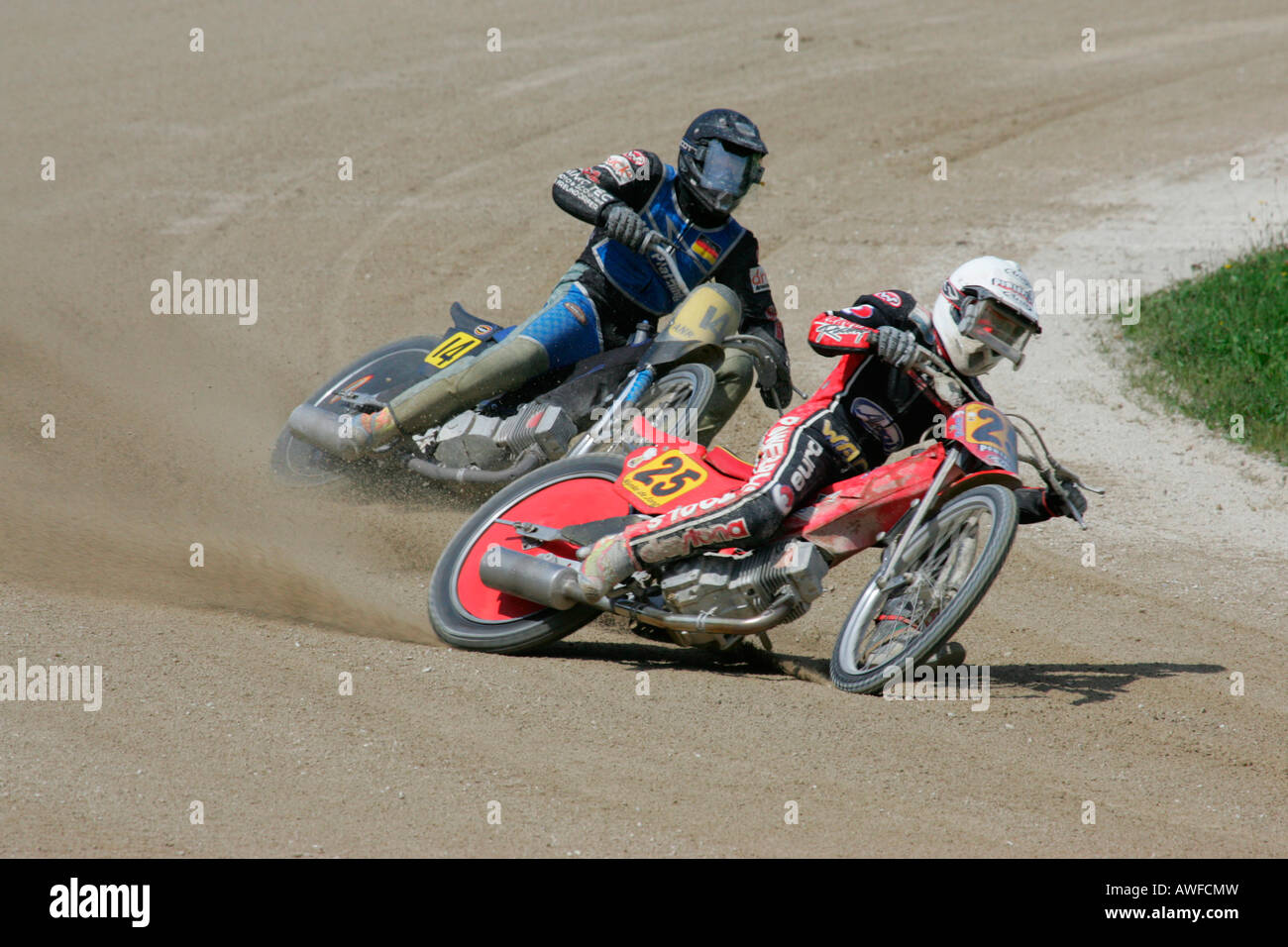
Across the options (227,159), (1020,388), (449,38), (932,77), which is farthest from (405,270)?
(932,77)

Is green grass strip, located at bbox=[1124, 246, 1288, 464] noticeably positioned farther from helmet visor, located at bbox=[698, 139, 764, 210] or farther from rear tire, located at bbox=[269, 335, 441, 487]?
rear tire, located at bbox=[269, 335, 441, 487]

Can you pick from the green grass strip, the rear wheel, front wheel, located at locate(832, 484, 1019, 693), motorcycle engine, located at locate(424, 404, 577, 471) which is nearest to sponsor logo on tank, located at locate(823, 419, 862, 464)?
front wheel, located at locate(832, 484, 1019, 693)

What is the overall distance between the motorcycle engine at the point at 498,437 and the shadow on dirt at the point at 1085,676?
289 cm

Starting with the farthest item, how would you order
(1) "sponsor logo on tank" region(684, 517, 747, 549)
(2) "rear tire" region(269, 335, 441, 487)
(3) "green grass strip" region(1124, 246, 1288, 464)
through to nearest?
(3) "green grass strip" region(1124, 246, 1288, 464)
(2) "rear tire" region(269, 335, 441, 487)
(1) "sponsor logo on tank" region(684, 517, 747, 549)

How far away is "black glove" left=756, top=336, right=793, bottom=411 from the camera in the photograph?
25.5ft

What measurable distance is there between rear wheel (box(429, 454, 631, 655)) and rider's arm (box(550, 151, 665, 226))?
191cm

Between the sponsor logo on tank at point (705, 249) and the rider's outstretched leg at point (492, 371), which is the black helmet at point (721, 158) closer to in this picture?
the sponsor logo on tank at point (705, 249)

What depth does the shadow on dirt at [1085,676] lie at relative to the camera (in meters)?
5.80

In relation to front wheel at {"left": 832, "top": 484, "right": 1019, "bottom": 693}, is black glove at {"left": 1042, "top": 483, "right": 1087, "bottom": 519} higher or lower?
higher

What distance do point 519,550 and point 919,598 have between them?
1.82m

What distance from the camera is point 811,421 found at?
18.7 feet

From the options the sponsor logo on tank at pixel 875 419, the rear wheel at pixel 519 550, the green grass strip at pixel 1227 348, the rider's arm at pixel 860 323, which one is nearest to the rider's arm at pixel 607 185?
the rear wheel at pixel 519 550

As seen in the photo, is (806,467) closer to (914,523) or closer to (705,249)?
(914,523)

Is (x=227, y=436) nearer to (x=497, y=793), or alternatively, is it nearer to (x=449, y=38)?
(x=497, y=793)
